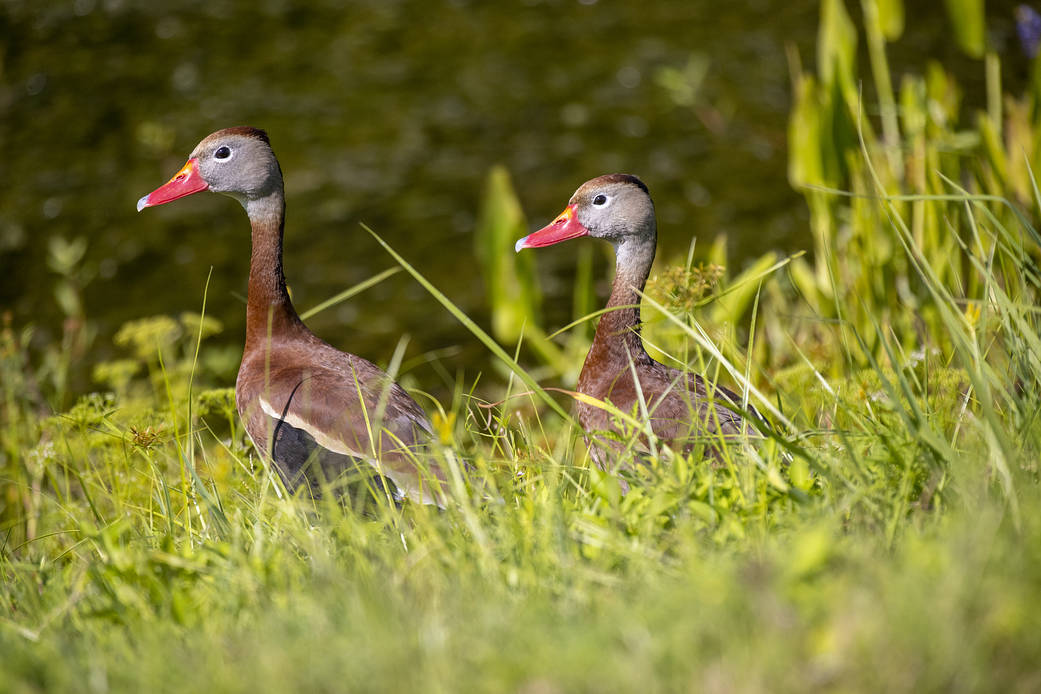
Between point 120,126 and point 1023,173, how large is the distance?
5926 millimetres

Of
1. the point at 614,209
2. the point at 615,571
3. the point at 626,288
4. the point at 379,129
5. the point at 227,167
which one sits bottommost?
the point at 379,129

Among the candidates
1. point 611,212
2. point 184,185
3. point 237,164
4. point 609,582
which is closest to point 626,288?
point 611,212

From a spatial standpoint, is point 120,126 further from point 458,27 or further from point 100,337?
point 458,27

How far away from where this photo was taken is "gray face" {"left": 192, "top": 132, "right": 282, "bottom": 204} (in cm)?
332

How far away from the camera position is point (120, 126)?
718 cm

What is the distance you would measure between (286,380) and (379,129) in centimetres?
459

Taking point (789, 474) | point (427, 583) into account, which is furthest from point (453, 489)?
point (789, 474)

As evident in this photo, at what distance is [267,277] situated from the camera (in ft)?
11.1

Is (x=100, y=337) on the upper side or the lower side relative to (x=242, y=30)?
lower

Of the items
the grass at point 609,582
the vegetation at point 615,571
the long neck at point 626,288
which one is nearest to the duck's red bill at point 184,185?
the vegetation at point 615,571

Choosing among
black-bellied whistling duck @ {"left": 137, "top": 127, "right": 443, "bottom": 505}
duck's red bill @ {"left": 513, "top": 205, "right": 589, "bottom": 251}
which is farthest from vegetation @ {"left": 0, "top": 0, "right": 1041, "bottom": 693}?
duck's red bill @ {"left": 513, "top": 205, "right": 589, "bottom": 251}

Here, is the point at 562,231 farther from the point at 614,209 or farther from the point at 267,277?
the point at 267,277

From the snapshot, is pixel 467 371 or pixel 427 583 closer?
pixel 427 583

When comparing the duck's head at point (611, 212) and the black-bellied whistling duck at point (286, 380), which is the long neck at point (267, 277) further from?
the duck's head at point (611, 212)
